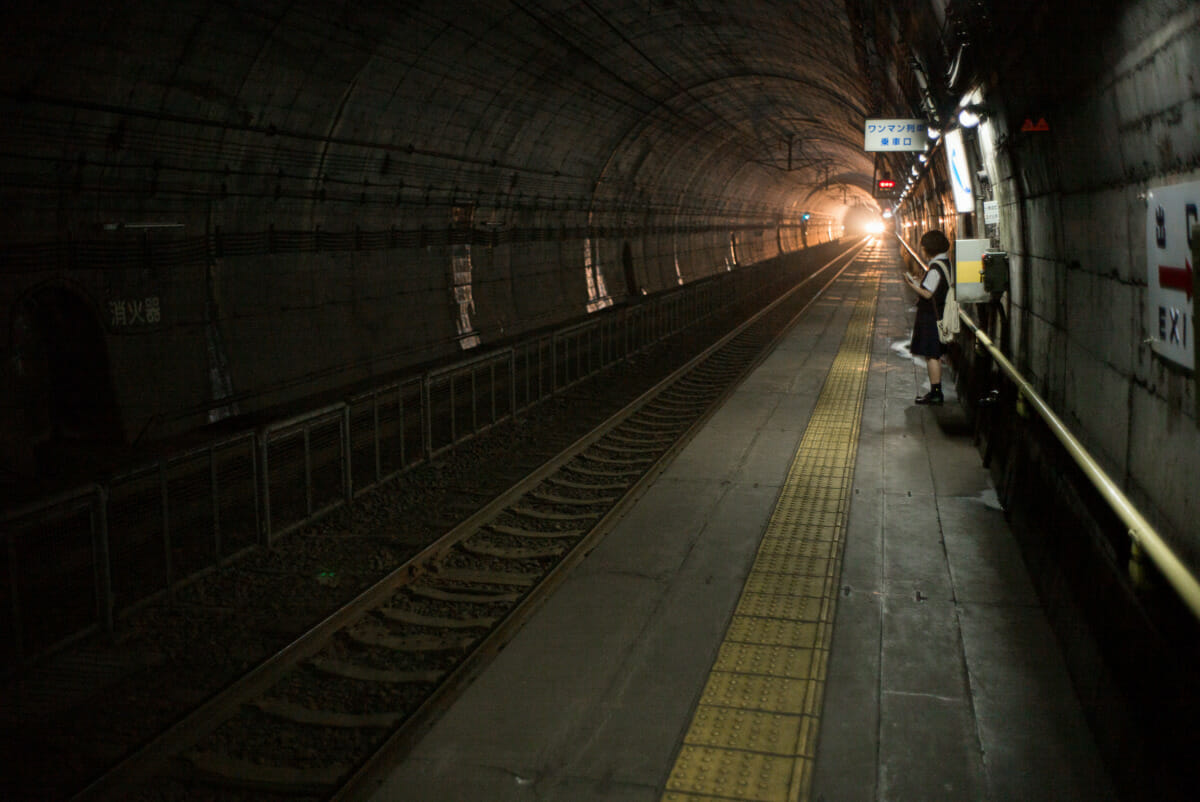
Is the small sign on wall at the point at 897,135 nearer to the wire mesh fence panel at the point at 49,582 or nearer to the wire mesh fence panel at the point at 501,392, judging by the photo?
the wire mesh fence panel at the point at 501,392

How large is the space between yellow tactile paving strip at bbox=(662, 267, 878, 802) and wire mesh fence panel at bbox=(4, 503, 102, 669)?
150 inches

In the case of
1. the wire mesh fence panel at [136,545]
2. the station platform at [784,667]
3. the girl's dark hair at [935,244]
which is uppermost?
the girl's dark hair at [935,244]

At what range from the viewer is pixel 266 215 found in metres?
13.2

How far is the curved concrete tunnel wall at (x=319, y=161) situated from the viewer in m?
9.81

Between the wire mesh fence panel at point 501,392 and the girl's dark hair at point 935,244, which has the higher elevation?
the girl's dark hair at point 935,244

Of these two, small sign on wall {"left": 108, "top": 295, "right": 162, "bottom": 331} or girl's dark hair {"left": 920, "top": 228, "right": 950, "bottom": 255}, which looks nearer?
small sign on wall {"left": 108, "top": 295, "right": 162, "bottom": 331}

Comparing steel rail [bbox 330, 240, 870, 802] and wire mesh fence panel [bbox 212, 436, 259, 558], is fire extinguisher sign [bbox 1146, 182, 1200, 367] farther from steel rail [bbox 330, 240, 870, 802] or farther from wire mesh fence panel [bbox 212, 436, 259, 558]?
wire mesh fence panel [bbox 212, 436, 259, 558]

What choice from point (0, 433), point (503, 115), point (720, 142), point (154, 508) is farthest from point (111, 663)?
point (720, 142)

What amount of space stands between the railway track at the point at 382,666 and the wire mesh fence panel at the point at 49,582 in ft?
5.05

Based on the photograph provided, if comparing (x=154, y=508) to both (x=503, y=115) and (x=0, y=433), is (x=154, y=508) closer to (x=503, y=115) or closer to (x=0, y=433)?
(x=0, y=433)

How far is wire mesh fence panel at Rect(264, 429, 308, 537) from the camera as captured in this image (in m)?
7.92

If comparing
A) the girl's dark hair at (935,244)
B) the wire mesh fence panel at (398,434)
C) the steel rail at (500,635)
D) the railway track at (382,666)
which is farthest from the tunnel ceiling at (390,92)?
the railway track at (382,666)

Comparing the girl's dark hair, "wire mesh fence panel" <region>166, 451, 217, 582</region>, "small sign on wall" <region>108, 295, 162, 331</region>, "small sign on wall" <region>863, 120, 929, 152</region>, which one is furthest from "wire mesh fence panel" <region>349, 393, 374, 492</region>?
"small sign on wall" <region>863, 120, 929, 152</region>

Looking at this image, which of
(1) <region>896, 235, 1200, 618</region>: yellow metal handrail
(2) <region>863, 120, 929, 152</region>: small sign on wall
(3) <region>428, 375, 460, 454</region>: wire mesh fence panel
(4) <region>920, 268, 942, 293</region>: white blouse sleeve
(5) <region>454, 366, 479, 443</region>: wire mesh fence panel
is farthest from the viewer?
(2) <region>863, 120, 929, 152</region>: small sign on wall
